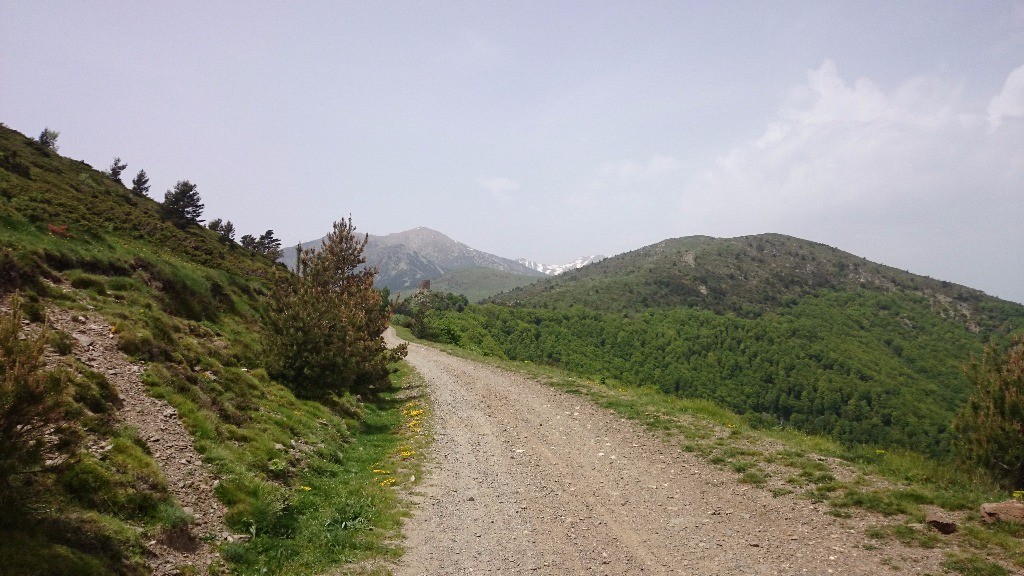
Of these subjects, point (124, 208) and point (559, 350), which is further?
point (559, 350)

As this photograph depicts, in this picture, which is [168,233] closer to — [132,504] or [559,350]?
[132,504]

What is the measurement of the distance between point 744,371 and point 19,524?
108448mm

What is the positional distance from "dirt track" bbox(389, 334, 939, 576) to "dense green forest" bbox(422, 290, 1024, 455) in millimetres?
50741

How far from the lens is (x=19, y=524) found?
5277 millimetres

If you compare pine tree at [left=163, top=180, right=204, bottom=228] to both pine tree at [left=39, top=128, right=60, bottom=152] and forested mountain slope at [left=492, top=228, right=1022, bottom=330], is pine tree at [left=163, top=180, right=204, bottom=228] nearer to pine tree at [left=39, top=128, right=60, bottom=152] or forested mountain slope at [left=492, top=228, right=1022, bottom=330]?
pine tree at [left=39, top=128, right=60, bottom=152]

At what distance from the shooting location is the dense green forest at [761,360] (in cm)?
8400

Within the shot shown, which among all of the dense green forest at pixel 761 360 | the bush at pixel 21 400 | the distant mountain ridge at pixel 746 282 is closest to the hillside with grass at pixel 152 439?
the bush at pixel 21 400

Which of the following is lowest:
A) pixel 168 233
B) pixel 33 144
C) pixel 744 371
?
pixel 744 371

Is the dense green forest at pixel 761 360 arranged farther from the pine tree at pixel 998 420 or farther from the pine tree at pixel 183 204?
the pine tree at pixel 998 420

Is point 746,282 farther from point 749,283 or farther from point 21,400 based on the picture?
point 21,400

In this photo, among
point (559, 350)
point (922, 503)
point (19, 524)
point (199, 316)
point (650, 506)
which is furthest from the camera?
point (559, 350)

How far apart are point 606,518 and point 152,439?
29.6 feet

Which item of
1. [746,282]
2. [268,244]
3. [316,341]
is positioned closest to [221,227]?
[268,244]

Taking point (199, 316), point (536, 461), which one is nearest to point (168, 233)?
point (199, 316)
